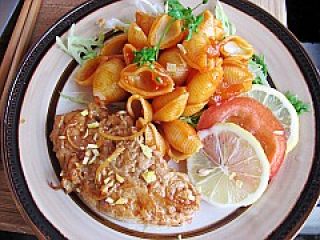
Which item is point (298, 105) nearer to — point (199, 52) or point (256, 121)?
point (256, 121)

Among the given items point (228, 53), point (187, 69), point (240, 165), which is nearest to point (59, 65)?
point (187, 69)

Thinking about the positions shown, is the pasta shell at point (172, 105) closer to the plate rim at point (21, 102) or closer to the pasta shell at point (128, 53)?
the pasta shell at point (128, 53)

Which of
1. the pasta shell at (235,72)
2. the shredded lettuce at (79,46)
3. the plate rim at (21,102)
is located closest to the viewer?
the plate rim at (21,102)

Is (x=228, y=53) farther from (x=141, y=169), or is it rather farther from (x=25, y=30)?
(x=25, y=30)

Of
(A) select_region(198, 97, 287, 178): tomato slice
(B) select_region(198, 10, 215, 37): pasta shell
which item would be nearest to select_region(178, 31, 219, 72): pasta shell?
(B) select_region(198, 10, 215, 37): pasta shell

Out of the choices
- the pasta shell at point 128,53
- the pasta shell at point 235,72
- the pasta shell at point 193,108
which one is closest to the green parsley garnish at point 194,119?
the pasta shell at point 193,108
